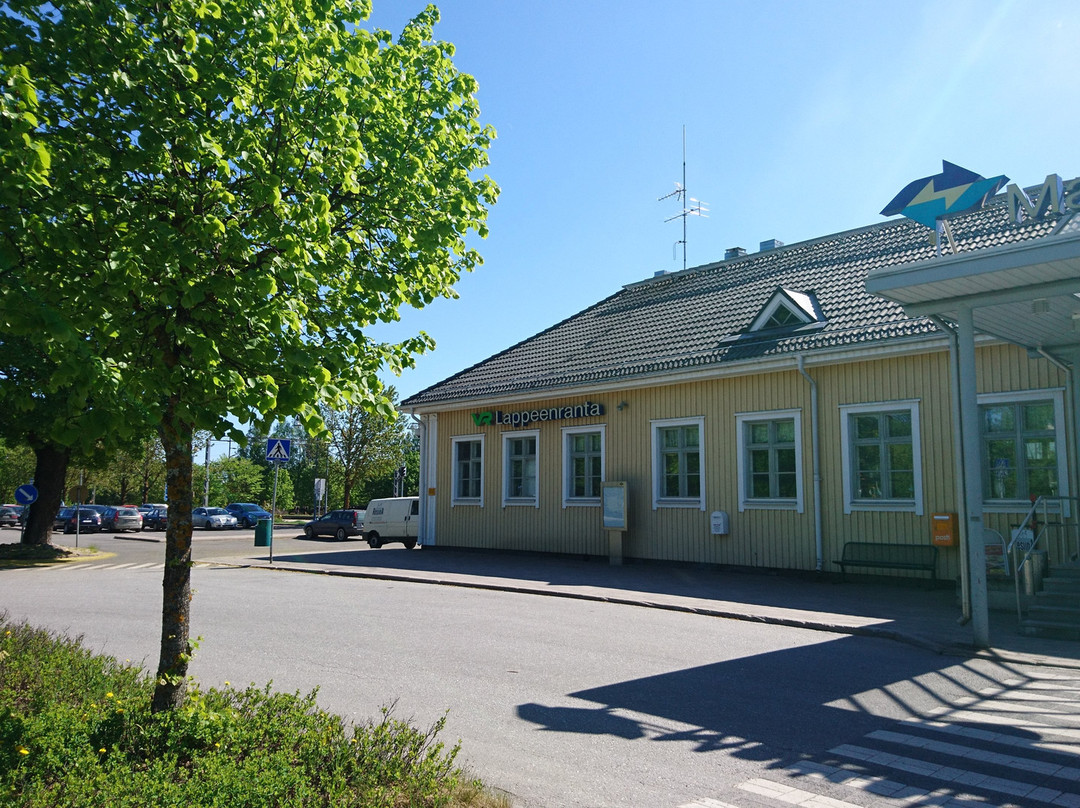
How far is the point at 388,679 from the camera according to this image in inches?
312

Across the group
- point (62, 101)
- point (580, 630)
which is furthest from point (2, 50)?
point (580, 630)

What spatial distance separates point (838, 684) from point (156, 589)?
13.4 meters

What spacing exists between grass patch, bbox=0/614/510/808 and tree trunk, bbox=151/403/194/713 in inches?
6.5

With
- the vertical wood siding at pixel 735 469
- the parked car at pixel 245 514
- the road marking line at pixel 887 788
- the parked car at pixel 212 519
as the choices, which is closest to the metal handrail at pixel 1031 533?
the vertical wood siding at pixel 735 469

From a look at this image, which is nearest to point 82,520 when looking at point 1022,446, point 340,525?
point 340,525

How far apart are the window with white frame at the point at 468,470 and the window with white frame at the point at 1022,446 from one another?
1324cm

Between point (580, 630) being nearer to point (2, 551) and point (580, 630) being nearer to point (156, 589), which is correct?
point (156, 589)

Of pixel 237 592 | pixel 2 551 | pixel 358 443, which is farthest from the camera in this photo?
pixel 358 443

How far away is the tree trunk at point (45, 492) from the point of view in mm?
24672

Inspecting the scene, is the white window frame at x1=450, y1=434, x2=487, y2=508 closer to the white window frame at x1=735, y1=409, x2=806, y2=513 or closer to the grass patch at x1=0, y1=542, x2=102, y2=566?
the white window frame at x1=735, y1=409, x2=806, y2=513

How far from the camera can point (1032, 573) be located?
1148 centimetres

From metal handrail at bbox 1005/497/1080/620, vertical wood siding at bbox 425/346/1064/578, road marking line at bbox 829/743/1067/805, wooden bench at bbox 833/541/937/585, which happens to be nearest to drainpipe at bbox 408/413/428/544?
vertical wood siding at bbox 425/346/1064/578

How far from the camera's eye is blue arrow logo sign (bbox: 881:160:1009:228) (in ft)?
33.7

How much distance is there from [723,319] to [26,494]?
61.0ft
